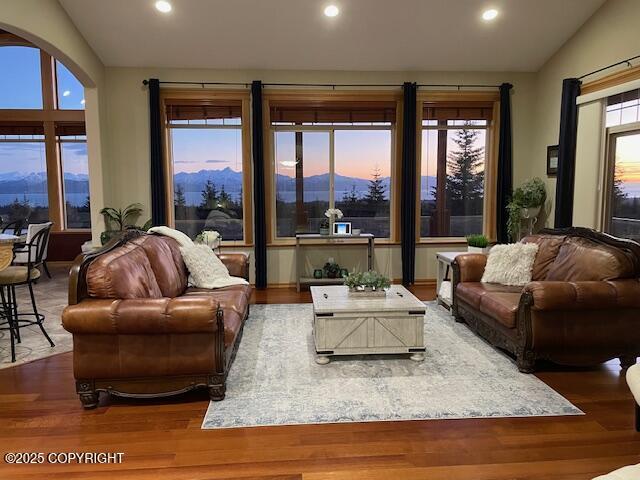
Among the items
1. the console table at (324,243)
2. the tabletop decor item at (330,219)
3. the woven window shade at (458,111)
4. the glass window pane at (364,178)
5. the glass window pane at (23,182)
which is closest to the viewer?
the console table at (324,243)

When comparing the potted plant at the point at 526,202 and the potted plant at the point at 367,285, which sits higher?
the potted plant at the point at 526,202

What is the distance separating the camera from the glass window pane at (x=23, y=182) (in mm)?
7969

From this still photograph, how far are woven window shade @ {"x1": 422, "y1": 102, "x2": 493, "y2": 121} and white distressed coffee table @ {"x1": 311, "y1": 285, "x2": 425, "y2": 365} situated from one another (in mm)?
3763

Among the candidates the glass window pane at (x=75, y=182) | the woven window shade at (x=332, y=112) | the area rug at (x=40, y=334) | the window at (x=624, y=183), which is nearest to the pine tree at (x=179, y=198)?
the woven window shade at (x=332, y=112)

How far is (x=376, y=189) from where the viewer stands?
6758 mm

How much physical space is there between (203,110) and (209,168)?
2.57 ft

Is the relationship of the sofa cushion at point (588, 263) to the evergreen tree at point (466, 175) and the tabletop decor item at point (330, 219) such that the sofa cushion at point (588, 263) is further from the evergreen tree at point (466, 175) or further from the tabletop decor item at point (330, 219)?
the tabletop decor item at point (330, 219)

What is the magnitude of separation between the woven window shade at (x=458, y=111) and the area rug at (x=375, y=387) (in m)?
3.55

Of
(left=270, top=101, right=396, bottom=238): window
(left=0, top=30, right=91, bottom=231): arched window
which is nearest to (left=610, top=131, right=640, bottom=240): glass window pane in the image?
(left=270, top=101, right=396, bottom=238): window

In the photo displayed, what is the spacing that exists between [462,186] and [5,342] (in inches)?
228

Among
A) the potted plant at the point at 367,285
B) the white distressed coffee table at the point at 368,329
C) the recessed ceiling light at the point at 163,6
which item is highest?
the recessed ceiling light at the point at 163,6

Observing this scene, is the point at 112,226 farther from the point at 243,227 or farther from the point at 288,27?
the point at 288,27

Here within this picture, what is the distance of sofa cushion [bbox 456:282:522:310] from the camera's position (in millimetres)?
4109

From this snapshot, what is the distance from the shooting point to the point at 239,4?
16.4 ft
